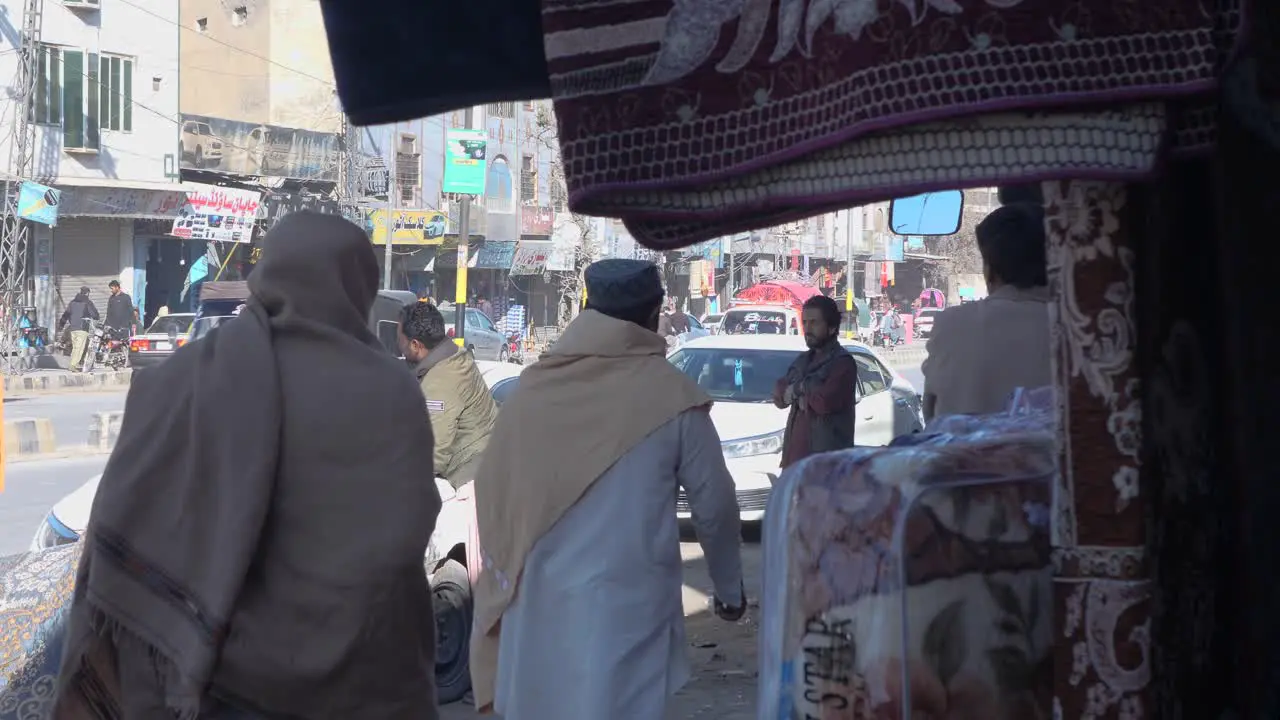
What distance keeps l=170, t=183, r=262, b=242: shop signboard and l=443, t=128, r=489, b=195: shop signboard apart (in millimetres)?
6455

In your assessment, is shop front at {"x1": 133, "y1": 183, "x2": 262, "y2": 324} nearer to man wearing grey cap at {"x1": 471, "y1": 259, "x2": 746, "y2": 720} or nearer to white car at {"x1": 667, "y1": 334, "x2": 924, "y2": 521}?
white car at {"x1": 667, "y1": 334, "x2": 924, "y2": 521}

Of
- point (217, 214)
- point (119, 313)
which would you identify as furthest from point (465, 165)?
point (217, 214)

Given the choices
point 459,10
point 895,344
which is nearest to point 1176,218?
point 459,10

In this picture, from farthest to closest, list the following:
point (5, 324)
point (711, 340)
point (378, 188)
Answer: point (378, 188), point (5, 324), point (711, 340)

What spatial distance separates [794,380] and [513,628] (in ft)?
14.3

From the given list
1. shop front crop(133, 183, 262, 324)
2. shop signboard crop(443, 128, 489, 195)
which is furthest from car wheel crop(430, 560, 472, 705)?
shop front crop(133, 183, 262, 324)

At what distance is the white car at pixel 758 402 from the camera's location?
10.6 m

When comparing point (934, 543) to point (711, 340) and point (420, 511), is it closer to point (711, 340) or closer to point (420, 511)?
point (420, 511)

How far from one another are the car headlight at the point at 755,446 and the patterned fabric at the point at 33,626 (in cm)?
633

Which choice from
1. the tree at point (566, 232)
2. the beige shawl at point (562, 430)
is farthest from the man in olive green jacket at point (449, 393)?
the tree at point (566, 232)

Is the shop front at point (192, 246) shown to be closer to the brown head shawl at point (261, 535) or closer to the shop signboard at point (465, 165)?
the shop signboard at point (465, 165)

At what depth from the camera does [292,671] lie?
255 cm

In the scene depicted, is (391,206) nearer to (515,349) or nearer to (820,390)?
(515,349)

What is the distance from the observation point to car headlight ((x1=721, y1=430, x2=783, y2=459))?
10656 millimetres
